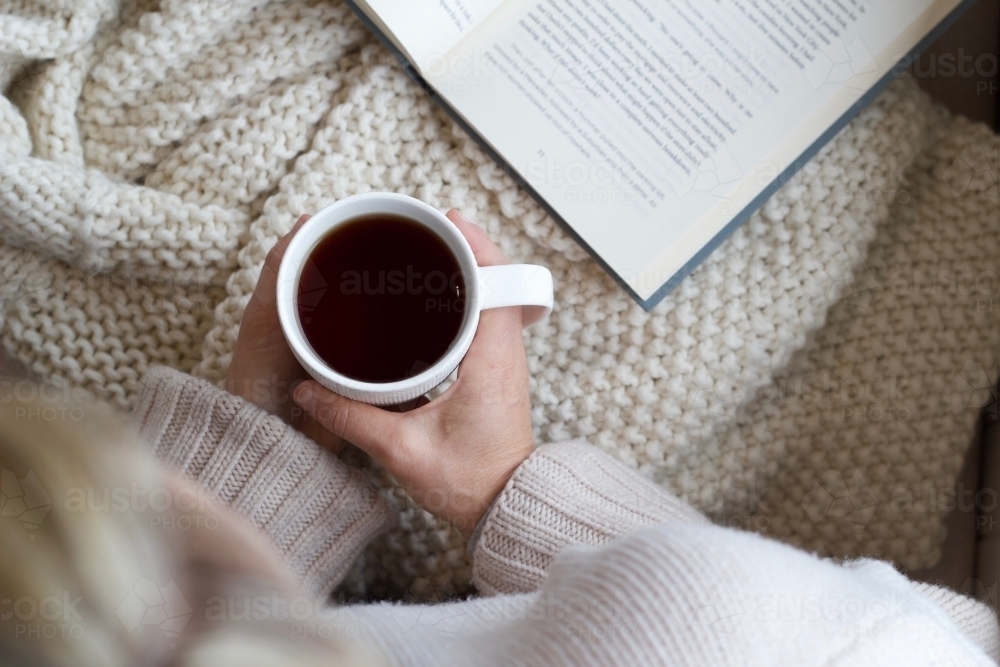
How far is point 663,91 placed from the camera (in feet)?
2.17

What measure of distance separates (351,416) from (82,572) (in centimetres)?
26

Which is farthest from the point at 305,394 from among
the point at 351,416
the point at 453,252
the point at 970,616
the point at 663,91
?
the point at 970,616

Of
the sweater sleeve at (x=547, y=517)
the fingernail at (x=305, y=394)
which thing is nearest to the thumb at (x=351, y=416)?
the fingernail at (x=305, y=394)

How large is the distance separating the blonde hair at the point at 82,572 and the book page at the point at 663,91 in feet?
1.48

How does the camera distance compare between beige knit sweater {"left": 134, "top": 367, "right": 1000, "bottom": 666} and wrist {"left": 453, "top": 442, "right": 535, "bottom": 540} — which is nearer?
beige knit sweater {"left": 134, "top": 367, "right": 1000, "bottom": 666}

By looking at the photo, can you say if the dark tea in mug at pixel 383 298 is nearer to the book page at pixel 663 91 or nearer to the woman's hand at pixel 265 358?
the woman's hand at pixel 265 358

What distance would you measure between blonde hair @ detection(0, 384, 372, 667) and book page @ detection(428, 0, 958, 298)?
1.48ft

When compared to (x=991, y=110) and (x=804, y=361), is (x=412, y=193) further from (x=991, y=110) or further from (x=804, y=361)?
(x=991, y=110)

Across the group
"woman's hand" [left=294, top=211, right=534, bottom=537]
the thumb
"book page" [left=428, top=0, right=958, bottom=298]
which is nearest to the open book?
"book page" [left=428, top=0, right=958, bottom=298]

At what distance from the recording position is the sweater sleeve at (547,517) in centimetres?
58

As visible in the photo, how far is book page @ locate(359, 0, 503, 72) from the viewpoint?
646mm

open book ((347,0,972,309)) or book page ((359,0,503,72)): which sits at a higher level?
book page ((359,0,503,72))

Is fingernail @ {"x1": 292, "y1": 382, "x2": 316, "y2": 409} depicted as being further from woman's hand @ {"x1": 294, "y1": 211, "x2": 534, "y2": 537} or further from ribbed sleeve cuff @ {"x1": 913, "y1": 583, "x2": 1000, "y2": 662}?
ribbed sleeve cuff @ {"x1": 913, "y1": 583, "x2": 1000, "y2": 662}

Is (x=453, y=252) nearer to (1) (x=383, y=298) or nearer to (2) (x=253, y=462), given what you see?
(1) (x=383, y=298)
